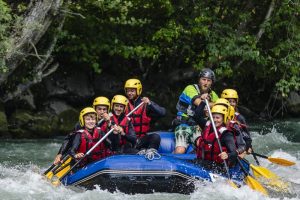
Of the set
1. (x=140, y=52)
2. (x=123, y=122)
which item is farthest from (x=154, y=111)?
(x=140, y=52)

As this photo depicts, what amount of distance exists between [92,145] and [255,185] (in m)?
2.35

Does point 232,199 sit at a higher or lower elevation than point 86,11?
lower

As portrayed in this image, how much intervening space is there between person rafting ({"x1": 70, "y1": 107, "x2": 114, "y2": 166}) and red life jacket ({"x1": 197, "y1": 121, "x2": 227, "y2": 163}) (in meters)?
1.37

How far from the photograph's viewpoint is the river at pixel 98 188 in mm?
8422

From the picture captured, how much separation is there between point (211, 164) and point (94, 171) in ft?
5.23

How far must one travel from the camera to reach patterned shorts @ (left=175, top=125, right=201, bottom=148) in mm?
10328

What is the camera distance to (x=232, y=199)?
833 centimetres

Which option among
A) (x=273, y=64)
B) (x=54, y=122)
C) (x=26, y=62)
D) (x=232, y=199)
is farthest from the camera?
(x=273, y=64)

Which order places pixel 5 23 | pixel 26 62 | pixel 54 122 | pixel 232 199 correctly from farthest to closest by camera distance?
pixel 54 122 → pixel 26 62 → pixel 5 23 → pixel 232 199

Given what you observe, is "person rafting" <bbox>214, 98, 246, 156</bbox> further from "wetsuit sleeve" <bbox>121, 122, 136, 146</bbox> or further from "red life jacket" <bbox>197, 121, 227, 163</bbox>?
"wetsuit sleeve" <bbox>121, 122, 136, 146</bbox>

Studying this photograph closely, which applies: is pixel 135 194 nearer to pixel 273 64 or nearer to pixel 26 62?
pixel 26 62

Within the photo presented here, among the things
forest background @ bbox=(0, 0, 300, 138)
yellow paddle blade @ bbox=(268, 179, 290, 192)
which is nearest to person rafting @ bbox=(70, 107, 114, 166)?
yellow paddle blade @ bbox=(268, 179, 290, 192)

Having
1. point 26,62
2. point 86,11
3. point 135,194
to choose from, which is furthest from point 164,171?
point 86,11

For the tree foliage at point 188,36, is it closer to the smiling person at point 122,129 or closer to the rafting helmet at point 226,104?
the smiling person at point 122,129
